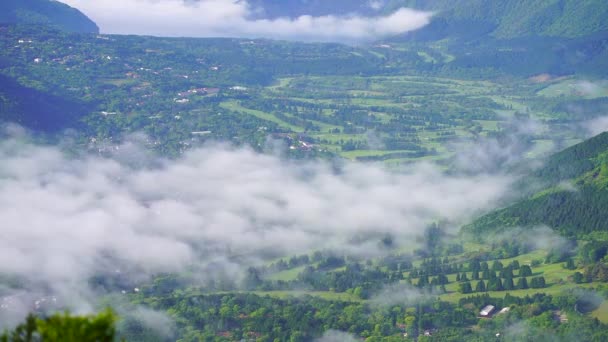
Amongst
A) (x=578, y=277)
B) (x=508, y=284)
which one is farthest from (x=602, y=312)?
(x=508, y=284)

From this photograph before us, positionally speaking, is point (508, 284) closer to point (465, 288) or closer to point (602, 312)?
point (465, 288)

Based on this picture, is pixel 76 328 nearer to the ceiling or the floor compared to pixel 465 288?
nearer to the ceiling

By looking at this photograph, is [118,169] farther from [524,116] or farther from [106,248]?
[524,116]

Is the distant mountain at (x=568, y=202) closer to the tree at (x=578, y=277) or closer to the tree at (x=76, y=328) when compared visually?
the tree at (x=578, y=277)

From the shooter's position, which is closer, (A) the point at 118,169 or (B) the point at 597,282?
(B) the point at 597,282

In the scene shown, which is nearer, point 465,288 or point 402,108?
point 465,288

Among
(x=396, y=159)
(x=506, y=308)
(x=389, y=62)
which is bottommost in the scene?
(x=506, y=308)

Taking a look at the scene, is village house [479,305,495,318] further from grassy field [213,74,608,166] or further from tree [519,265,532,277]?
grassy field [213,74,608,166]

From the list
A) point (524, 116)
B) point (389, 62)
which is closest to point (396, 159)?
point (524, 116)
